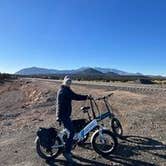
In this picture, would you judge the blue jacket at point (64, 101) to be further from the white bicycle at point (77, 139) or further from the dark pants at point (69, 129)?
the white bicycle at point (77, 139)

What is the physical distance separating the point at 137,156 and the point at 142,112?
26.7 ft

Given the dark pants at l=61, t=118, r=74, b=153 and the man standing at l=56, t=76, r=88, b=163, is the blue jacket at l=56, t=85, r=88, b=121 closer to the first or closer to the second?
the man standing at l=56, t=76, r=88, b=163

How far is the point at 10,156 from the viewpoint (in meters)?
11.7

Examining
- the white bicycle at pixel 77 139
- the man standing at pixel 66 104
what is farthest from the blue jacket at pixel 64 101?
the white bicycle at pixel 77 139

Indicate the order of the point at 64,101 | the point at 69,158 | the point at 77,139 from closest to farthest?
the point at 64,101, the point at 69,158, the point at 77,139

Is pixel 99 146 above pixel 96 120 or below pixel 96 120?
below

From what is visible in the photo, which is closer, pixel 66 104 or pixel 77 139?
pixel 66 104

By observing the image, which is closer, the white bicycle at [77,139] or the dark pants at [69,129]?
the dark pants at [69,129]

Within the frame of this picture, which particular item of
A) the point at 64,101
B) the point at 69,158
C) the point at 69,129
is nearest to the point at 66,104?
the point at 64,101

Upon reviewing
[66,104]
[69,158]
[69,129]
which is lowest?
[69,158]

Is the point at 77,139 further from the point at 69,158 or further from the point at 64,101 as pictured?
the point at 64,101

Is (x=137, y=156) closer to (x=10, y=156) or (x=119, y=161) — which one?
(x=119, y=161)

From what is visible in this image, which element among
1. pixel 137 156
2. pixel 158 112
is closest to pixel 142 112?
pixel 158 112

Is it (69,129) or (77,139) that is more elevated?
(69,129)
